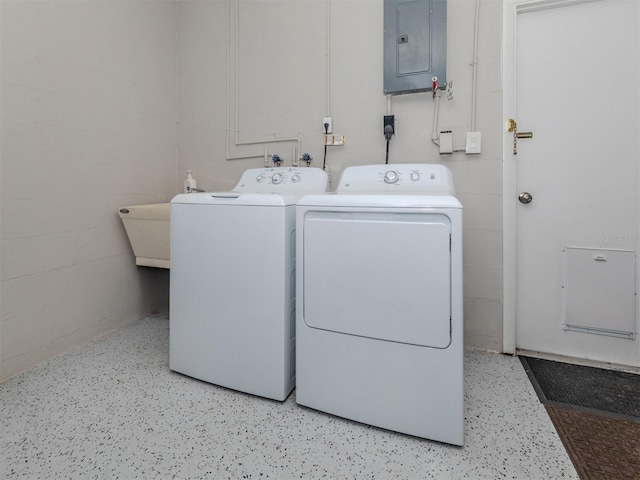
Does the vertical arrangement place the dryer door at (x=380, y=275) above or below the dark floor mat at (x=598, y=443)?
above

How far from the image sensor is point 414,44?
1.96 m

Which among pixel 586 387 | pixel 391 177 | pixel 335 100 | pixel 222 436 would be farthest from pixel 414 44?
pixel 222 436

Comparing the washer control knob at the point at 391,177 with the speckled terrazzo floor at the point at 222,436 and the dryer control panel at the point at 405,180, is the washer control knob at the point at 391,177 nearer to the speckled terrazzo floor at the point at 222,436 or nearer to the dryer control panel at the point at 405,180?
the dryer control panel at the point at 405,180

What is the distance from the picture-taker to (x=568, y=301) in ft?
6.22

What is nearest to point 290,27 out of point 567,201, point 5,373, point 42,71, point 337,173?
point 337,173

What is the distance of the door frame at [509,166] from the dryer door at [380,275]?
958mm

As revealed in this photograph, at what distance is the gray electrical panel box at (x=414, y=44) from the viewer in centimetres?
191

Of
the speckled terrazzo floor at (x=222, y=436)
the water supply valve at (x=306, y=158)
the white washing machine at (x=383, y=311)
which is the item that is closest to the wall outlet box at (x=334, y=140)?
the water supply valve at (x=306, y=158)

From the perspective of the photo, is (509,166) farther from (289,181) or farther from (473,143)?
(289,181)

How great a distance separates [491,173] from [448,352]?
117 cm

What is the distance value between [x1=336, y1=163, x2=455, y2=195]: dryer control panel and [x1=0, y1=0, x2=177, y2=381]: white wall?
4.98 ft

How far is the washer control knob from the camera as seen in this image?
1.68 meters

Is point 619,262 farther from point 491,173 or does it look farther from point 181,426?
point 181,426

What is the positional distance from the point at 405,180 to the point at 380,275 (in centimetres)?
60
